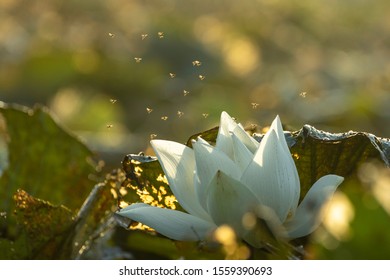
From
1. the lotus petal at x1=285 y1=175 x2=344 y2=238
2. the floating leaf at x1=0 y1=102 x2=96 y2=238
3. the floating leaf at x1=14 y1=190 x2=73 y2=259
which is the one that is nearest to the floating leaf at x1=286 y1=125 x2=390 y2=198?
the lotus petal at x1=285 y1=175 x2=344 y2=238

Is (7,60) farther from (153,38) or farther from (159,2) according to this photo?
(159,2)

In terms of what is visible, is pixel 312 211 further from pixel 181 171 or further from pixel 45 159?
pixel 45 159

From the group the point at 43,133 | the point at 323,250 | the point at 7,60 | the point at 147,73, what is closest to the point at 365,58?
the point at 147,73

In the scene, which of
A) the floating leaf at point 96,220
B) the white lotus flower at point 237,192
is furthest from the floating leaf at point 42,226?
the white lotus flower at point 237,192

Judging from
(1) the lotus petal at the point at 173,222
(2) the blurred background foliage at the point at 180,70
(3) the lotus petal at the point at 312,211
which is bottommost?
(2) the blurred background foliage at the point at 180,70

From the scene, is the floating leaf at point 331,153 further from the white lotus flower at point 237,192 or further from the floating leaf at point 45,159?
the floating leaf at point 45,159

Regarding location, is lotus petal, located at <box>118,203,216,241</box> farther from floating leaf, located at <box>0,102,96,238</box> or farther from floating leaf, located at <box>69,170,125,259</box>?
floating leaf, located at <box>0,102,96,238</box>
